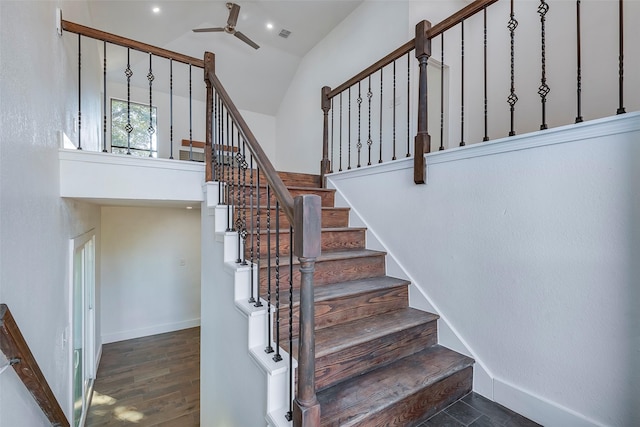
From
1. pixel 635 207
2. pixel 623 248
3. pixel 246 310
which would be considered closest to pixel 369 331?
pixel 246 310

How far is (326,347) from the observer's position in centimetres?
154

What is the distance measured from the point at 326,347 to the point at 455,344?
879 millimetres

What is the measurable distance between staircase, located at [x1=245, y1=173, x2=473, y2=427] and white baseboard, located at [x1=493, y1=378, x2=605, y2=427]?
0.17 meters

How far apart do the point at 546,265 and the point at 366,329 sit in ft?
3.24

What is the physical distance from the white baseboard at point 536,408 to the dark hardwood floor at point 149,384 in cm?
302

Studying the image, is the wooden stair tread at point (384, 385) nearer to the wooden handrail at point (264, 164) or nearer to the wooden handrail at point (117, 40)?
the wooden handrail at point (264, 164)

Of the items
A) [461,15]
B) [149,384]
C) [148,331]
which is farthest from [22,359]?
[148,331]

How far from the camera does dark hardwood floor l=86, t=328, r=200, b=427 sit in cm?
322

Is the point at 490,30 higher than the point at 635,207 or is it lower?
higher

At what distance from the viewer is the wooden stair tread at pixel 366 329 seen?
157 centimetres

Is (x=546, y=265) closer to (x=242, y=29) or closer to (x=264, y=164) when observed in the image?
(x=264, y=164)

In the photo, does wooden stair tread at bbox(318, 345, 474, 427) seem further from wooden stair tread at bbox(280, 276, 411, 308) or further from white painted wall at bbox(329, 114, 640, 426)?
wooden stair tread at bbox(280, 276, 411, 308)

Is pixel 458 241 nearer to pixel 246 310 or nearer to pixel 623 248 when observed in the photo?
pixel 623 248

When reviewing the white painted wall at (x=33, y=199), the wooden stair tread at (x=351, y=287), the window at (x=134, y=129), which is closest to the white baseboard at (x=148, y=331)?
the window at (x=134, y=129)
